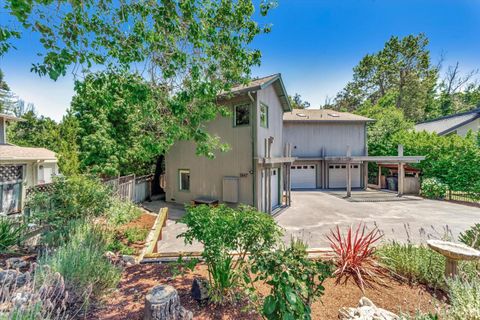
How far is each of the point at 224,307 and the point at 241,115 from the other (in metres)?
8.38

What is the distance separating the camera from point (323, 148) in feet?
60.4

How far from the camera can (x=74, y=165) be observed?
32.5 feet

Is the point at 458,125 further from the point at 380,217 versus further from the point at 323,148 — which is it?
the point at 380,217

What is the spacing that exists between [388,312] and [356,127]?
18.4 metres

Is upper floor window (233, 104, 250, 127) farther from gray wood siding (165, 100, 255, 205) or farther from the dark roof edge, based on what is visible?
the dark roof edge

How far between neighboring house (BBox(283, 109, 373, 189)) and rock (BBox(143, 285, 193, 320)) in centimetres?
1675

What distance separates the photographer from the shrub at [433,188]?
13.6 meters

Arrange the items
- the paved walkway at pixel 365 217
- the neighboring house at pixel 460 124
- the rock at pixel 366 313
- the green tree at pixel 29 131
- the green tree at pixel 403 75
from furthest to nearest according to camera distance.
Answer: the green tree at pixel 403 75 → the green tree at pixel 29 131 → the neighboring house at pixel 460 124 → the paved walkway at pixel 365 217 → the rock at pixel 366 313

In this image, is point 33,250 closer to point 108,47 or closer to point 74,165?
point 108,47

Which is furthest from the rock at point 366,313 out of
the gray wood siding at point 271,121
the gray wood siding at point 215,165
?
the gray wood siding at point 271,121

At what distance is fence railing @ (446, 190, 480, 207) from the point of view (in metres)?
12.3

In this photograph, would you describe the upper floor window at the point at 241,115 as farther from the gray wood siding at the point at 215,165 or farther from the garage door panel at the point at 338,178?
the garage door panel at the point at 338,178

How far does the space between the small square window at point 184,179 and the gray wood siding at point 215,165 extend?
8.1 inches

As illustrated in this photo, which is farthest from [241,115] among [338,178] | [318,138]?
[338,178]
